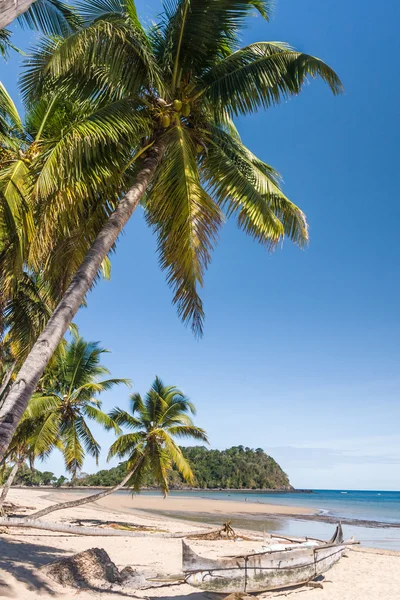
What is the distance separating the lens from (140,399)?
2075 cm

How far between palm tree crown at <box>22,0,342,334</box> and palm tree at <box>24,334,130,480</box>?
1093cm

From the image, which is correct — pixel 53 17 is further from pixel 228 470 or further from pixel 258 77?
pixel 228 470

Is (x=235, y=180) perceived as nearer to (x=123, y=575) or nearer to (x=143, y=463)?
(x=123, y=575)

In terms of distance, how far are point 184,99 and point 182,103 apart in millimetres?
145

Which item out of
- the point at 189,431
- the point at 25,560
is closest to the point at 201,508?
the point at 189,431

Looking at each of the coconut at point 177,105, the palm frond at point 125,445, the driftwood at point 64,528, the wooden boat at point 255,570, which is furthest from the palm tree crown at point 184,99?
the palm frond at point 125,445

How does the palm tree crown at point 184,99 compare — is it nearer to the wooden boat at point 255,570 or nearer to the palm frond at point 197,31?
the palm frond at point 197,31

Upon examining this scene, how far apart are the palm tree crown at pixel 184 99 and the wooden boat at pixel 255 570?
4.11 m

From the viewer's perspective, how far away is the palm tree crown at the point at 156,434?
1827 centimetres

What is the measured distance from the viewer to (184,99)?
705cm

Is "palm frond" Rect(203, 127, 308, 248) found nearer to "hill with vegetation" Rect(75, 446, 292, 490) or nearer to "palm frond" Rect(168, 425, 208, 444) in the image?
"palm frond" Rect(168, 425, 208, 444)

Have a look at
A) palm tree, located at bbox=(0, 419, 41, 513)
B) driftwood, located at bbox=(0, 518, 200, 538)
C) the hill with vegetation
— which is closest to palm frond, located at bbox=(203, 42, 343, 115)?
driftwood, located at bbox=(0, 518, 200, 538)

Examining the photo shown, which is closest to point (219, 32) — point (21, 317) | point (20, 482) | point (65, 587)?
point (21, 317)

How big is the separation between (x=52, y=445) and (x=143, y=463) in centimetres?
410
